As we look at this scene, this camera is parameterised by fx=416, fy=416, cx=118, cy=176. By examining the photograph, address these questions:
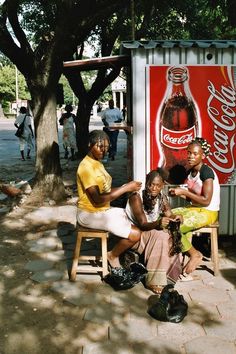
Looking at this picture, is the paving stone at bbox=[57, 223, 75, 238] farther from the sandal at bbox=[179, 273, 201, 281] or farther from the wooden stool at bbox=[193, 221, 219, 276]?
the wooden stool at bbox=[193, 221, 219, 276]

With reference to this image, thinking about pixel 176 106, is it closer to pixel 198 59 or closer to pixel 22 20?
pixel 198 59

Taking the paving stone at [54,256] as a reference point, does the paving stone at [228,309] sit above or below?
below

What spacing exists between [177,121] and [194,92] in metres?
0.42

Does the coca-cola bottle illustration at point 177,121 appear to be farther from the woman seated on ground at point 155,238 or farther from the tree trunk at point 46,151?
the tree trunk at point 46,151

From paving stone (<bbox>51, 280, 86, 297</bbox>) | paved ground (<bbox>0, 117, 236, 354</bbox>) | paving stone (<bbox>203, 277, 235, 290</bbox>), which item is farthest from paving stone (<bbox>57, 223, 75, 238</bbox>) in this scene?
paving stone (<bbox>203, 277, 235, 290</bbox>)

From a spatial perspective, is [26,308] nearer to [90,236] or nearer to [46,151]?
[90,236]

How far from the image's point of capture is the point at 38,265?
520 centimetres

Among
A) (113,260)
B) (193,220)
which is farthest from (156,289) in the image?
(193,220)

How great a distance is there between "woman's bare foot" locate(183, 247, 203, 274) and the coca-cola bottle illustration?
1.13 metres

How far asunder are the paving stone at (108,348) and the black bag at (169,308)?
480mm

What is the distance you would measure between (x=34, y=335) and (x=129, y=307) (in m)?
0.96

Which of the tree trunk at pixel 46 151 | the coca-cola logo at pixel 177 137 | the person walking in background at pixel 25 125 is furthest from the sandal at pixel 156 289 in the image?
the person walking in background at pixel 25 125

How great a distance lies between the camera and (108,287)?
4.52 m

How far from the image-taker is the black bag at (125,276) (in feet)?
14.5
